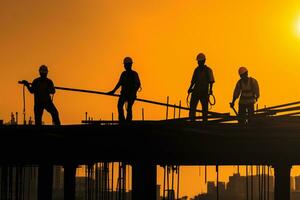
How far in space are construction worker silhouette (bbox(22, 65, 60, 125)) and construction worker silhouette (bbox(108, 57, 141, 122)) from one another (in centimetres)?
215

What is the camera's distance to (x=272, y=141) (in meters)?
23.1

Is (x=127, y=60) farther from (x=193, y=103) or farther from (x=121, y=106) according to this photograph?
(x=193, y=103)

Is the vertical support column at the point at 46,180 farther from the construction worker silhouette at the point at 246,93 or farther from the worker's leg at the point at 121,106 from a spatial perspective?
the construction worker silhouette at the point at 246,93

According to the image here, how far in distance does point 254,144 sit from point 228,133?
2.99 ft

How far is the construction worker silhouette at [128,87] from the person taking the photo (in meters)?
25.0

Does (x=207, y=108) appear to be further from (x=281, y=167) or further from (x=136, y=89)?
(x=281, y=167)

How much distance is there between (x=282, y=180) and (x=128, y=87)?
7.34 m

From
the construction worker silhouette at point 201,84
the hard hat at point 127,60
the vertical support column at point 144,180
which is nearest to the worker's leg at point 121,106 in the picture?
the hard hat at point 127,60

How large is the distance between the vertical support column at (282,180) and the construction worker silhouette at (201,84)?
4.68m

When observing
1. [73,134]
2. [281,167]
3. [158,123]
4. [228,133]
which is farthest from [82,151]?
[281,167]

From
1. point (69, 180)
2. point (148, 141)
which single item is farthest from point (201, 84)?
point (69, 180)

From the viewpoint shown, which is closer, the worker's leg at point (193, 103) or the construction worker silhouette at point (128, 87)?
the construction worker silhouette at point (128, 87)

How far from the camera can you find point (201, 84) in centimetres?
2577

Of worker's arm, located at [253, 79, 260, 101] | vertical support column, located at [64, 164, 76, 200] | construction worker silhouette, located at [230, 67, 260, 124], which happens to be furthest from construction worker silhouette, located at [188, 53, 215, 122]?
vertical support column, located at [64, 164, 76, 200]
